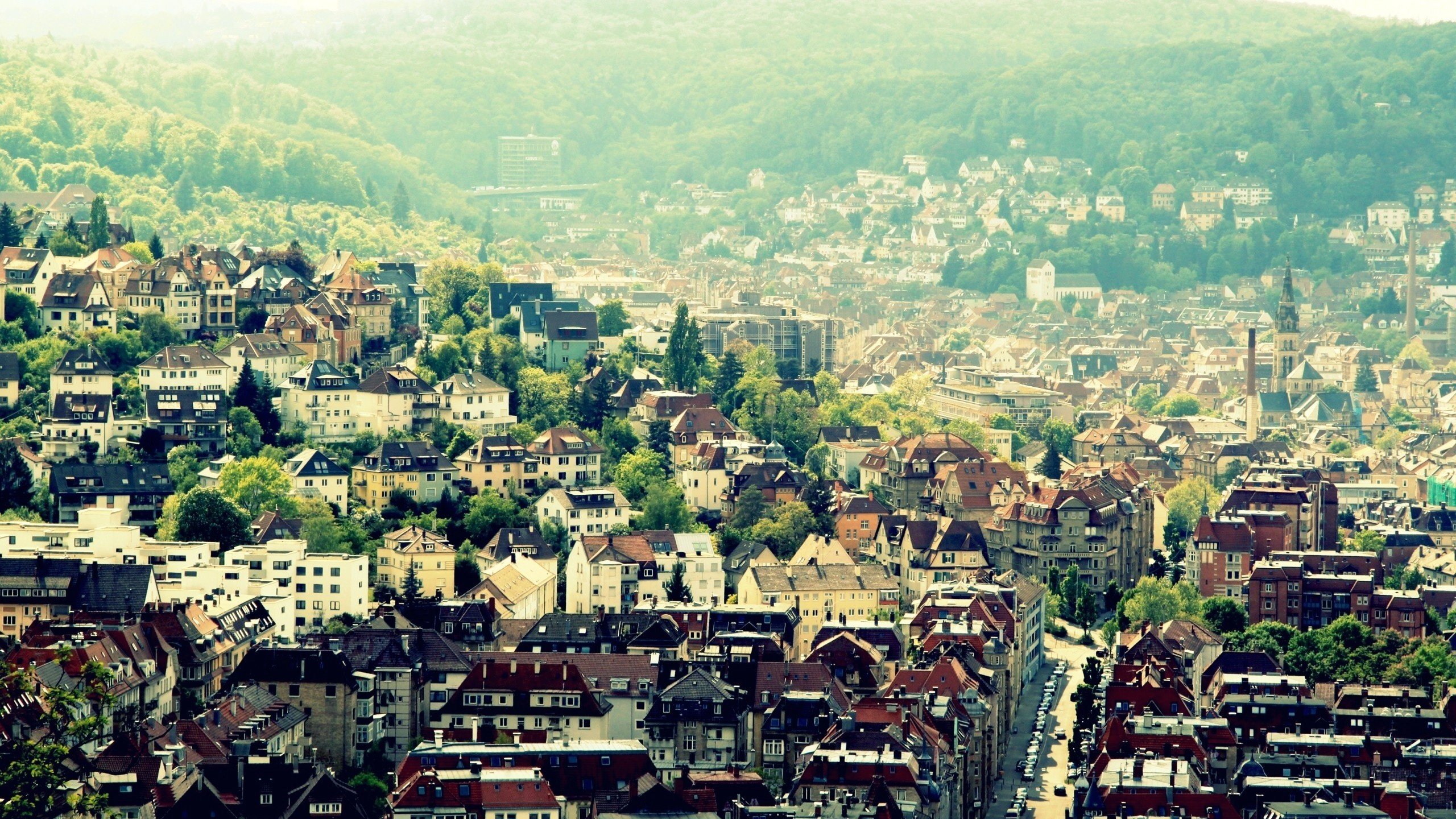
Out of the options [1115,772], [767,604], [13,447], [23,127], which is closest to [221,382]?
[13,447]

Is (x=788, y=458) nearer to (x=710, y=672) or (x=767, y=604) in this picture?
(x=767, y=604)

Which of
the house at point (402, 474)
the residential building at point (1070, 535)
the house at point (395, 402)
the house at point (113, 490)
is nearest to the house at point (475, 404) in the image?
the house at point (395, 402)

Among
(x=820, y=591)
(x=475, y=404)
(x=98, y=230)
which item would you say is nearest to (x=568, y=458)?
(x=475, y=404)

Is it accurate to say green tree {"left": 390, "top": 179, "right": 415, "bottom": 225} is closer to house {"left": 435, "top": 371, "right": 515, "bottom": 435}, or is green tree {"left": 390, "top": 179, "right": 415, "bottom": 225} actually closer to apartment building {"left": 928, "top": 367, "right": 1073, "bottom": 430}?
apartment building {"left": 928, "top": 367, "right": 1073, "bottom": 430}

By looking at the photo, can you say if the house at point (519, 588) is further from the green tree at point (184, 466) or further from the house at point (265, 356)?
the house at point (265, 356)

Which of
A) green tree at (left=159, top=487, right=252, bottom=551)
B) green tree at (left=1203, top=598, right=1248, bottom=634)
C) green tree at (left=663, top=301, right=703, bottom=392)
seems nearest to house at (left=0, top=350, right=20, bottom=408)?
green tree at (left=159, top=487, right=252, bottom=551)

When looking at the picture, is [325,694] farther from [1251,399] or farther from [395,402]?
[1251,399]
